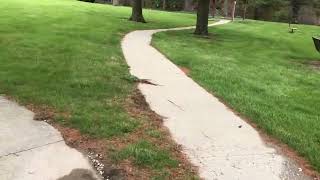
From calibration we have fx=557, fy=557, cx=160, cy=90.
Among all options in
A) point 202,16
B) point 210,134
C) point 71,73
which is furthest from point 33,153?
point 202,16

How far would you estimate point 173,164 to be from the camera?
7.29 m

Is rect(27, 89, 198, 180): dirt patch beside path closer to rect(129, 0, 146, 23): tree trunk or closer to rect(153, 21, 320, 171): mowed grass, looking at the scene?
rect(153, 21, 320, 171): mowed grass

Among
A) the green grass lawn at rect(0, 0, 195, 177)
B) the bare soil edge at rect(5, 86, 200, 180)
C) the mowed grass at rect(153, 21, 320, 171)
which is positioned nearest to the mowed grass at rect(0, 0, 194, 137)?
the green grass lawn at rect(0, 0, 195, 177)

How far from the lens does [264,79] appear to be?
49.6 feet

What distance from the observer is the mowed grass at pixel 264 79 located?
379 inches

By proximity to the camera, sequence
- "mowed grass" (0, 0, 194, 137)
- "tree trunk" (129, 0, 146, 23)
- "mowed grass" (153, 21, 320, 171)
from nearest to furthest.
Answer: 1. "mowed grass" (0, 0, 194, 137)
2. "mowed grass" (153, 21, 320, 171)
3. "tree trunk" (129, 0, 146, 23)

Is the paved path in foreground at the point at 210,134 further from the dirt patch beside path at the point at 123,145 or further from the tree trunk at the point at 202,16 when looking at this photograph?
the tree trunk at the point at 202,16

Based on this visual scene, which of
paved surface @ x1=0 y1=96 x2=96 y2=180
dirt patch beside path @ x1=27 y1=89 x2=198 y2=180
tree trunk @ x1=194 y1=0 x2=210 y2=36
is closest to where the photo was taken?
paved surface @ x1=0 y1=96 x2=96 y2=180

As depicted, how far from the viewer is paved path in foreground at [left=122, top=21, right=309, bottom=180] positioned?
732cm

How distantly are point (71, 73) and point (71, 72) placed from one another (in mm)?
161

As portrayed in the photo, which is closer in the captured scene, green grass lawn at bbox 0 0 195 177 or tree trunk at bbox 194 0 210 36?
green grass lawn at bbox 0 0 195 177

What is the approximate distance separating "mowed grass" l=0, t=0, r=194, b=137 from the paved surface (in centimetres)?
65

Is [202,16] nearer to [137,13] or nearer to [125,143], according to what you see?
[137,13]

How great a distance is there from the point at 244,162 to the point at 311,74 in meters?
10.3
